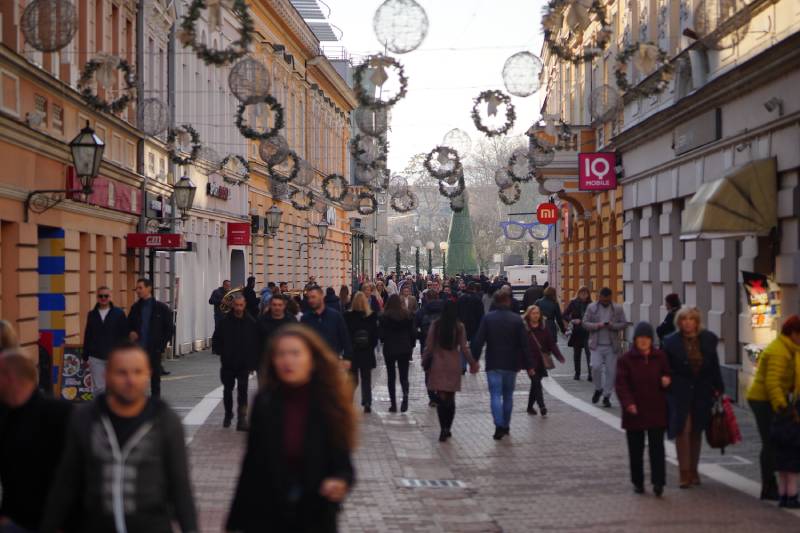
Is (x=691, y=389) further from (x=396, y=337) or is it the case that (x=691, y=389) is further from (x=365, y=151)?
(x=365, y=151)

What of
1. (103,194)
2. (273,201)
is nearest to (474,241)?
(273,201)

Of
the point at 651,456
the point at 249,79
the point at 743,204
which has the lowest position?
the point at 651,456

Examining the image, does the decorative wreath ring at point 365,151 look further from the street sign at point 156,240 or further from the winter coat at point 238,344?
the winter coat at point 238,344

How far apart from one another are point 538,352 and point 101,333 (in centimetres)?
570

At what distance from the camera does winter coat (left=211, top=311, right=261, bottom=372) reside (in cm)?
1596

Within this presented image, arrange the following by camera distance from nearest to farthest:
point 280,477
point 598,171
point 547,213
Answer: point 280,477 < point 598,171 < point 547,213

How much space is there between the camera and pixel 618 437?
632 inches

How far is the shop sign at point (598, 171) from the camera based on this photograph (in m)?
30.7

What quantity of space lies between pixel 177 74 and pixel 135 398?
28.9 metres

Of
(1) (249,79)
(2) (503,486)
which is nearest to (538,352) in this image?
(1) (249,79)

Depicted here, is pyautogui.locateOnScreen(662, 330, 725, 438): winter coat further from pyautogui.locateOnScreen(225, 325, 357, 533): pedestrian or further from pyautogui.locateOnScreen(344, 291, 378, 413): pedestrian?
pyautogui.locateOnScreen(344, 291, 378, 413): pedestrian

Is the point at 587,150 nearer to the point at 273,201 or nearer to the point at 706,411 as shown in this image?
the point at 273,201

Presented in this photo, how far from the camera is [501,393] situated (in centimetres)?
1600

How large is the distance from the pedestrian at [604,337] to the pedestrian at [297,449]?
45.7 feet
